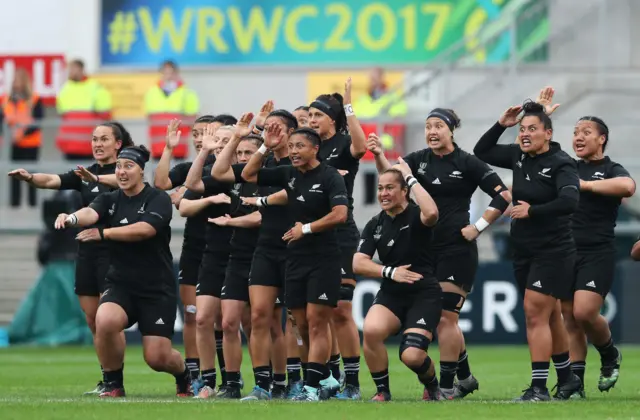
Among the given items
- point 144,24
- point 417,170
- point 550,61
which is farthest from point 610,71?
point 417,170

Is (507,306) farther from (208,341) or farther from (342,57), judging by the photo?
(208,341)

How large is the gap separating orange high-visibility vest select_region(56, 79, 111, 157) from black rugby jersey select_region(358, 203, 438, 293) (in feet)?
40.7

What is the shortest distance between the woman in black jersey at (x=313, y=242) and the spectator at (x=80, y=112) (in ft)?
39.3

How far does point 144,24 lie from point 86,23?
1.04m

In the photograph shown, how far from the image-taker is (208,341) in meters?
14.7

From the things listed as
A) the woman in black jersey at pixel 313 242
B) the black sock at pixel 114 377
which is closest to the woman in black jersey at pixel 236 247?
the woman in black jersey at pixel 313 242

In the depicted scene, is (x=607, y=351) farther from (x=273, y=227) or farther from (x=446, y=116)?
(x=273, y=227)

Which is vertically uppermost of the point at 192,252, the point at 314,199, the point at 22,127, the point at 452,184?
the point at 22,127

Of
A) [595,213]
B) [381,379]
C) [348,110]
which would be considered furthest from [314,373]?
[595,213]

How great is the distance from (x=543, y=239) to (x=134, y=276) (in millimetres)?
3551

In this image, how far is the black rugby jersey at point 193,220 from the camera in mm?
15336

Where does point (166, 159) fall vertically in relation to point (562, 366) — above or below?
above

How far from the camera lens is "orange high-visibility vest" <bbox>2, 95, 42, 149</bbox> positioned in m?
26.0

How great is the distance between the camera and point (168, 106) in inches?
1010
